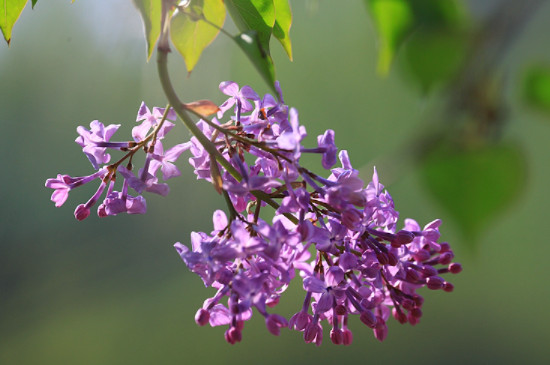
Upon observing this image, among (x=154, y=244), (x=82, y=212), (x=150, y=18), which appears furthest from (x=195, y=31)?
(x=154, y=244)

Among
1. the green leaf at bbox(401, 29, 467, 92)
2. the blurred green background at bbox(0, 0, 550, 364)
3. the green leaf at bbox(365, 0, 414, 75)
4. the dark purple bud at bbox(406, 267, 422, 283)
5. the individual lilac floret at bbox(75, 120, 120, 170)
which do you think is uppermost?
the blurred green background at bbox(0, 0, 550, 364)

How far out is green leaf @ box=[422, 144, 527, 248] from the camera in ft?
0.84

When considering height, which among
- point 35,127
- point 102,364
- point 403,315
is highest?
point 35,127

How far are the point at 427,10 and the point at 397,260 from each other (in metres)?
0.15

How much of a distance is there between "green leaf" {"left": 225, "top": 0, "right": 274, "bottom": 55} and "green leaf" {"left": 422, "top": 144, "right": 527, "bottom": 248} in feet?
0.37

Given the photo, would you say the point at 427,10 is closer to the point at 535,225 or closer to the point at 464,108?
the point at 464,108

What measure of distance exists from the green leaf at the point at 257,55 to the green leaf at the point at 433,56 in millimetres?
68

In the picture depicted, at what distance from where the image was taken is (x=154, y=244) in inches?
147

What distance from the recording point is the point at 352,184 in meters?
0.31

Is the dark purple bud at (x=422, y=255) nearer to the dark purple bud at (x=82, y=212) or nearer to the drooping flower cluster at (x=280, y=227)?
the drooping flower cluster at (x=280, y=227)

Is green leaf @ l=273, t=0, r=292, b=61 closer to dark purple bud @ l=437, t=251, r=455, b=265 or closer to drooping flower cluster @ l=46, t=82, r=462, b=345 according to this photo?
drooping flower cluster @ l=46, t=82, r=462, b=345

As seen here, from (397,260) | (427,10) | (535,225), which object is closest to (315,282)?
(397,260)

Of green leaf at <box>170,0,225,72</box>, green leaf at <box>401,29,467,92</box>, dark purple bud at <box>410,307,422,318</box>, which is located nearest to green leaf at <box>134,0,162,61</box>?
green leaf at <box>170,0,225,72</box>

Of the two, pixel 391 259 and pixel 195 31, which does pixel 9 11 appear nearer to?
pixel 195 31
